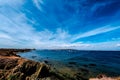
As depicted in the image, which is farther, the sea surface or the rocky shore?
the sea surface

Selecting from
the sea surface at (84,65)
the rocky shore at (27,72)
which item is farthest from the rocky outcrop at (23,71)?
the sea surface at (84,65)

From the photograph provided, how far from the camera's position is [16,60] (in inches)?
703

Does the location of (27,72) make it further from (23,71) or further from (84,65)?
(84,65)

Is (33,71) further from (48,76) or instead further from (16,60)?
(16,60)

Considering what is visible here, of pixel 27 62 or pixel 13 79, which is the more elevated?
pixel 27 62

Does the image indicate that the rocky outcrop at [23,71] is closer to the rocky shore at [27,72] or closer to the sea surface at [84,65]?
the rocky shore at [27,72]

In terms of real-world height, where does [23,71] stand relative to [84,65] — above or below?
above

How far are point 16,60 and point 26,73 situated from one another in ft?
11.2

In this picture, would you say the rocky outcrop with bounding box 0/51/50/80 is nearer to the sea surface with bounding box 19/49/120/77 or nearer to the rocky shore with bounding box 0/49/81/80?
the rocky shore with bounding box 0/49/81/80

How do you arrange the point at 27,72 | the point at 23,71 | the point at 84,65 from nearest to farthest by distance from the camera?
1. the point at 23,71
2. the point at 27,72
3. the point at 84,65

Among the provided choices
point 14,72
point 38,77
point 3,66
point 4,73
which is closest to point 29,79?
point 38,77

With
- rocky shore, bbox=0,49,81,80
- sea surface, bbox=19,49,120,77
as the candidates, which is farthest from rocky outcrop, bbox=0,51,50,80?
sea surface, bbox=19,49,120,77

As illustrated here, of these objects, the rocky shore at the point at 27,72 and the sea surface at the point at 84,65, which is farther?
the sea surface at the point at 84,65

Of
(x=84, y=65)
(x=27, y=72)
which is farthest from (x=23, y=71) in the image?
(x=84, y=65)
